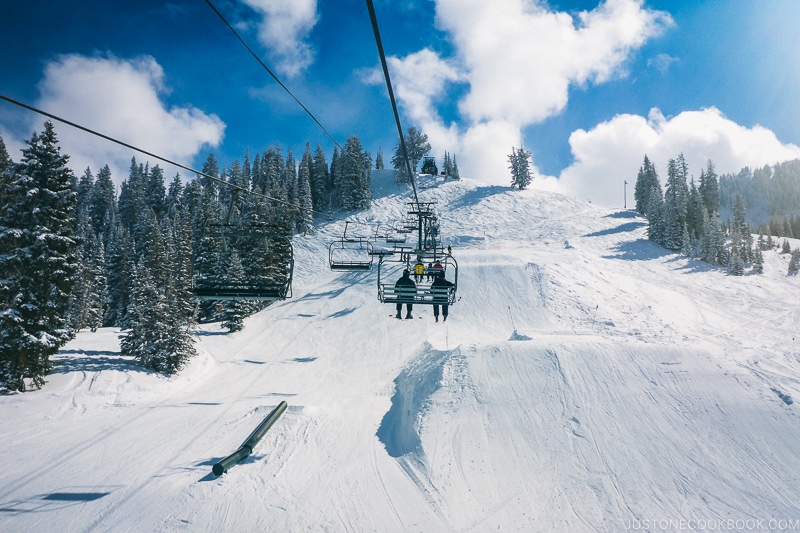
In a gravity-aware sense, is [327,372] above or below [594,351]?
below

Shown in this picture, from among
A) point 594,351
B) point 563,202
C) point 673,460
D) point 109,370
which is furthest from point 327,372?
point 563,202

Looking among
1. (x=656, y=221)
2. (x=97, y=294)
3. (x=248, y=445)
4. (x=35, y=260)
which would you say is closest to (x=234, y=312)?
(x=35, y=260)

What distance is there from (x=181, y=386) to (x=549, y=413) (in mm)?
22026

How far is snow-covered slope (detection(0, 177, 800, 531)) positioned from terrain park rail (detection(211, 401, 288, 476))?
1.15 feet

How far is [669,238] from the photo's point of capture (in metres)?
62.7

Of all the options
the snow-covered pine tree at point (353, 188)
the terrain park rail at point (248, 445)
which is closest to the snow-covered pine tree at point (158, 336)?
the terrain park rail at point (248, 445)

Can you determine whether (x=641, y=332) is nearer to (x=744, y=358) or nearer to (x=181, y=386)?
(x=744, y=358)

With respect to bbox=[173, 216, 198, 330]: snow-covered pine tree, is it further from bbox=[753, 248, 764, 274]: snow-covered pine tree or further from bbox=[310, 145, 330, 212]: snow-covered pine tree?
bbox=[753, 248, 764, 274]: snow-covered pine tree

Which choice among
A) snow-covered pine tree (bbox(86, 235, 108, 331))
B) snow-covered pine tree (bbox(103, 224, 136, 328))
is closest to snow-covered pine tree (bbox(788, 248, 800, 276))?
snow-covered pine tree (bbox(103, 224, 136, 328))

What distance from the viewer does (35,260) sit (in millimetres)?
19906

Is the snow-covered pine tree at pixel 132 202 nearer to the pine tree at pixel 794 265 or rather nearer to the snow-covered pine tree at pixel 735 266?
the snow-covered pine tree at pixel 735 266

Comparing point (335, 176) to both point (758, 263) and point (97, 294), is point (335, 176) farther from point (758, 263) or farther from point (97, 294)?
point (758, 263)

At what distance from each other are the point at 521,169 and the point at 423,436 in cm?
9732

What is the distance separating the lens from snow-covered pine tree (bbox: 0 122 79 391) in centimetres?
1883
